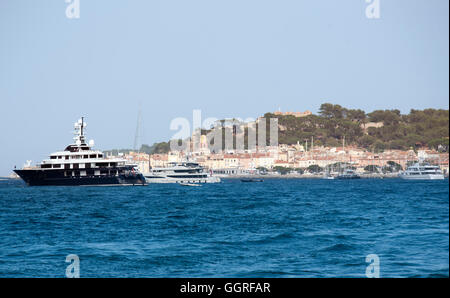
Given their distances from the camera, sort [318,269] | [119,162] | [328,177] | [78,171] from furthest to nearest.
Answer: [328,177] < [119,162] < [78,171] < [318,269]

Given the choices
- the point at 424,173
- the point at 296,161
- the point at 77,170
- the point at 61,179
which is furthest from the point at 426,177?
the point at 296,161

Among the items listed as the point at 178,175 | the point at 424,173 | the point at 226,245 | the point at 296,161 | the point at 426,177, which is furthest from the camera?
the point at 296,161

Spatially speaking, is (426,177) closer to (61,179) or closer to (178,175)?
(178,175)

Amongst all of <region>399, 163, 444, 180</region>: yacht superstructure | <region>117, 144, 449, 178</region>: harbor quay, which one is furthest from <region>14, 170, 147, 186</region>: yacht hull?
<region>117, 144, 449, 178</region>: harbor quay

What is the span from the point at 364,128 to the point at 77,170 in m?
114

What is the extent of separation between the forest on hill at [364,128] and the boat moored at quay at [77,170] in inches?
3338

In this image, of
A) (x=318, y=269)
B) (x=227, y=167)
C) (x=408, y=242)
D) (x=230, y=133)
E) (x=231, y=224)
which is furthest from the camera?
(x=230, y=133)

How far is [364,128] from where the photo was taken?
161 metres

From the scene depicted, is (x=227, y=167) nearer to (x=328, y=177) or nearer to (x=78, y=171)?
(x=328, y=177)
